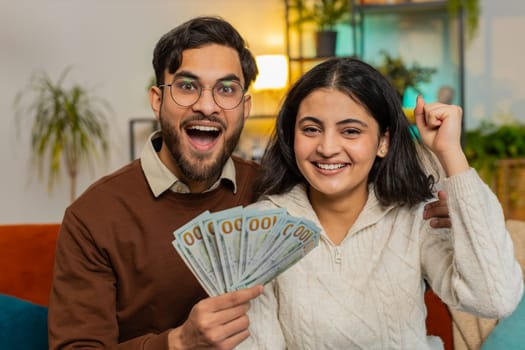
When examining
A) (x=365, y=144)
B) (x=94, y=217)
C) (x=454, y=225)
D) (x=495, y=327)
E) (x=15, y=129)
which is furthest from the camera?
(x=15, y=129)

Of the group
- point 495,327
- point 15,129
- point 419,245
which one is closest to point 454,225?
point 419,245

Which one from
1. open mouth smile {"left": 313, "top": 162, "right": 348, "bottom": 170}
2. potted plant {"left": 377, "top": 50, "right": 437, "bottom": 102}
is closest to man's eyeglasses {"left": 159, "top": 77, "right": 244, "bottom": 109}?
open mouth smile {"left": 313, "top": 162, "right": 348, "bottom": 170}

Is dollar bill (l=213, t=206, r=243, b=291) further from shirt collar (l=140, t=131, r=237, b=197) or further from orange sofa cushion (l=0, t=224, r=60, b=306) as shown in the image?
orange sofa cushion (l=0, t=224, r=60, b=306)

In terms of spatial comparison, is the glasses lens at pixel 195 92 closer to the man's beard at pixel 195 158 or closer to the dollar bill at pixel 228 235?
the man's beard at pixel 195 158

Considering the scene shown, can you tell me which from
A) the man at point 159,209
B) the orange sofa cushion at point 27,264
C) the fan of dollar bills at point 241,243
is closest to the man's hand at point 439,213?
the fan of dollar bills at point 241,243

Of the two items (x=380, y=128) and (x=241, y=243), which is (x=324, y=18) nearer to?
(x=380, y=128)

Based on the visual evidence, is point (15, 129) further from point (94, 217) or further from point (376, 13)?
point (94, 217)

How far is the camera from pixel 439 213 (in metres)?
1.59

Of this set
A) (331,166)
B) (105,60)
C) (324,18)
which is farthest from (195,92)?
(105,60)

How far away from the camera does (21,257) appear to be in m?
2.20

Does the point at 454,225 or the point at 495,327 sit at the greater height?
the point at 454,225

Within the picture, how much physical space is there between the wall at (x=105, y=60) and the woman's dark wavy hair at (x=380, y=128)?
397cm

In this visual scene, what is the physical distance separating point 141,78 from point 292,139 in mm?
3987

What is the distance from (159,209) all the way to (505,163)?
11.3 feet
